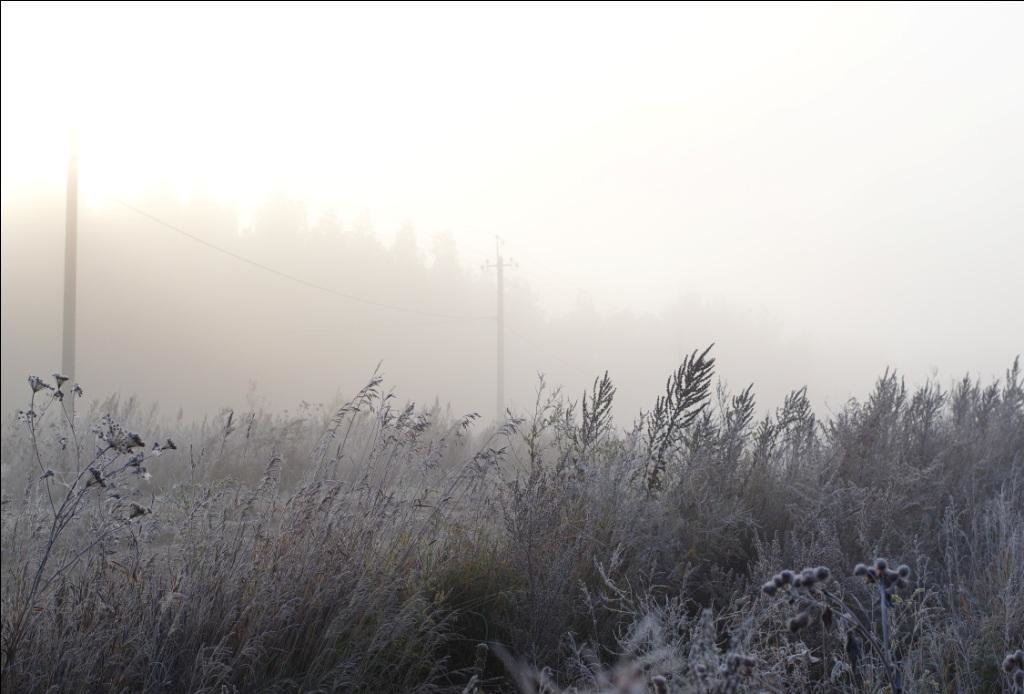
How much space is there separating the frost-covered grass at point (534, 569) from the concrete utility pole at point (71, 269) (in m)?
13.8

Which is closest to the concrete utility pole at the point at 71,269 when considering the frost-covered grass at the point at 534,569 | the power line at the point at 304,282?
the frost-covered grass at the point at 534,569

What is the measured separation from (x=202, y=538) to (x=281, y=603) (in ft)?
1.41

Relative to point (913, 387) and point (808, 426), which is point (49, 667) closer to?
point (808, 426)

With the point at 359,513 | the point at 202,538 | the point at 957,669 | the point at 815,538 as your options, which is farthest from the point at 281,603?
the point at 815,538

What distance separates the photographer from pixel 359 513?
365 cm

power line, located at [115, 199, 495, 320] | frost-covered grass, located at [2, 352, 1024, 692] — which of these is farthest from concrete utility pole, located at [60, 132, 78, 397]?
power line, located at [115, 199, 495, 320]

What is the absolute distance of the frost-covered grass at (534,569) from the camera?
108 inches

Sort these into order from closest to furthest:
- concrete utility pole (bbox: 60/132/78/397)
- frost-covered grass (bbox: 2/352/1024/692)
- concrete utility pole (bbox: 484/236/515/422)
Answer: frost-covered grass (bbox: 2/352/1024/692) < concrete utility pole (bbox: 60/132/78/397) < concrete utility pole (bbox: 484/236/515/422)

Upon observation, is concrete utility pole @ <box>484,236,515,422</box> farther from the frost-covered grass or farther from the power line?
the frost-covered grass

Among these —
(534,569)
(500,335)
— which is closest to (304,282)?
(500,335)

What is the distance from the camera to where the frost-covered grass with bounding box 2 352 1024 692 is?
8.98ft

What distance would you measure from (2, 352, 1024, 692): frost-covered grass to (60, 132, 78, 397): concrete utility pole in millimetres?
13787

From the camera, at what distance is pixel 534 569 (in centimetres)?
382

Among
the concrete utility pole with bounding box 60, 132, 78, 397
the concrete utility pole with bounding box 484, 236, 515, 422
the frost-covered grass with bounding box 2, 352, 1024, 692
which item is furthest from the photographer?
the concrete utility pole with bounding box 484, 236, 515, 422
